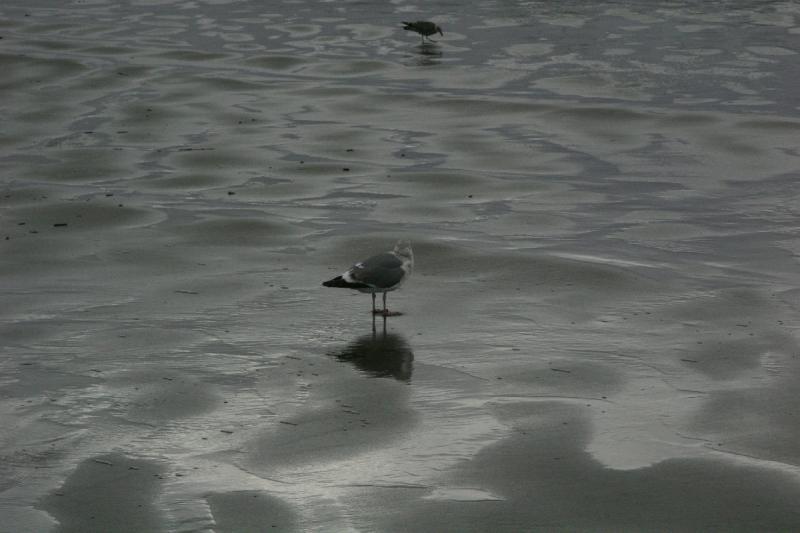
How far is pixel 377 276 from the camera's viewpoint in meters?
11.6

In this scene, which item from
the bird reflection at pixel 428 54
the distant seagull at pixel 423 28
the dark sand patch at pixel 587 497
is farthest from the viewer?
the distant seagull at pixel 423 28

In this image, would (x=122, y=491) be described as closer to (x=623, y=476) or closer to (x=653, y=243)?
(x=623, y=476)

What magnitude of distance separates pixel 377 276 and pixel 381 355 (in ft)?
3.07

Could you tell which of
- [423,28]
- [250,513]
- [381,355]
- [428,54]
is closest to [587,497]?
[250,513]

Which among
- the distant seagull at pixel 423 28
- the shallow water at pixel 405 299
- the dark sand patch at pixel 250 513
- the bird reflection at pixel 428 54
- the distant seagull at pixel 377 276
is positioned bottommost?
the shallow water at pixel 405 299

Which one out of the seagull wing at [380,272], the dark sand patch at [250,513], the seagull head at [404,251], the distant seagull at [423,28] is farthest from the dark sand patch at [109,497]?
the distant seagull at [423,28]

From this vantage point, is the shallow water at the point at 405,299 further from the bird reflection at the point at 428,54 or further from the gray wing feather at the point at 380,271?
the bird reflection at the point at 428,54

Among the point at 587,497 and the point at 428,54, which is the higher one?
the point at 428,54

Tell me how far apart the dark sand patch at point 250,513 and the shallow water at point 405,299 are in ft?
0.06

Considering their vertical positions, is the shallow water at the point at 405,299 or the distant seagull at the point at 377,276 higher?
the distant seagull at the point at 377,276

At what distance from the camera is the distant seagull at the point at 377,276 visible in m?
11.5

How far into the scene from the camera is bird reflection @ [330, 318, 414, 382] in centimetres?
1055

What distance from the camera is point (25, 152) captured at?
66.2 feet

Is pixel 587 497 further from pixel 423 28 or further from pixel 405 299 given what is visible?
pixel 423 28
